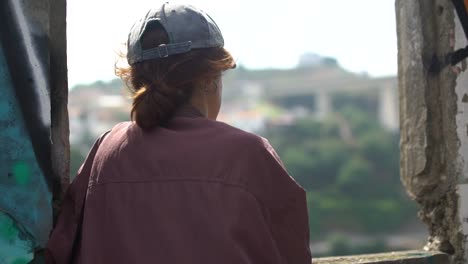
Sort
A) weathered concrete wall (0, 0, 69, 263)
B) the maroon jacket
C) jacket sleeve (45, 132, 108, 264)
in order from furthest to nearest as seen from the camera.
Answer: weathered concrete wall (0, 0, 69, 263) → jacket sleeve (45, 132, 108, 264) → the maroon jacket

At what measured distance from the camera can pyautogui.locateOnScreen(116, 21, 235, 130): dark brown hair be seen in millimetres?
1613

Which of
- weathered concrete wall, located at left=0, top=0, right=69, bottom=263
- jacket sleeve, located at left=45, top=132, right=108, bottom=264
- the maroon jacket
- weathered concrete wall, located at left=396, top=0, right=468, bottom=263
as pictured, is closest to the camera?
the maroon jacket

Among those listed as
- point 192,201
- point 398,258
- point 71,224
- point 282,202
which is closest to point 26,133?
point 71,224

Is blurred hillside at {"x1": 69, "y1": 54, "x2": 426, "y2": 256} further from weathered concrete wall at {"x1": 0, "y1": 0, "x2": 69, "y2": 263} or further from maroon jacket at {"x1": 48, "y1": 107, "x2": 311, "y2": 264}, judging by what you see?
maroon jacket at {"x1": 48, "y1": 107, "x2": 311, "y2": 264}

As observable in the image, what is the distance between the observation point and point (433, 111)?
2764mm

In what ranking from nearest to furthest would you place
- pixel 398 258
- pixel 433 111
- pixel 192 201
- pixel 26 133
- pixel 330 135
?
pixel 192 201
pixel 26 133
pixel 398 258
pixel 433 111
pixel 330 135

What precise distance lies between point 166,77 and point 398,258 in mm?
1370

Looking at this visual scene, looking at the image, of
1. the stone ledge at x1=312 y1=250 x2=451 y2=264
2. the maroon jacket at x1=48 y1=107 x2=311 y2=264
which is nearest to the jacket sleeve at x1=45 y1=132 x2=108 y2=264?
the maroon jacket at x1=48 y1=107 x2=311 y2=264

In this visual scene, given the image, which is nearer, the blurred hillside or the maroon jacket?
the maroon jacket

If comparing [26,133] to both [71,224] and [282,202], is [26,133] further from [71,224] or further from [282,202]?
[282,202]

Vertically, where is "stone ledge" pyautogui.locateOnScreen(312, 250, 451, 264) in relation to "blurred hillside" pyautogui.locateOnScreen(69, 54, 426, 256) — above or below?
above

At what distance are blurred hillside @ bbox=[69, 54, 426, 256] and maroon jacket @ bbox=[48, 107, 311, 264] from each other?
3735 centimetres

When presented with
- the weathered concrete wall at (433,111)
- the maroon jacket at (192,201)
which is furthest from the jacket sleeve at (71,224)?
the weathered concrete wall at (433,111)

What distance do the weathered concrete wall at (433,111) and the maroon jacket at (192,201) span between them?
1.24 metres
